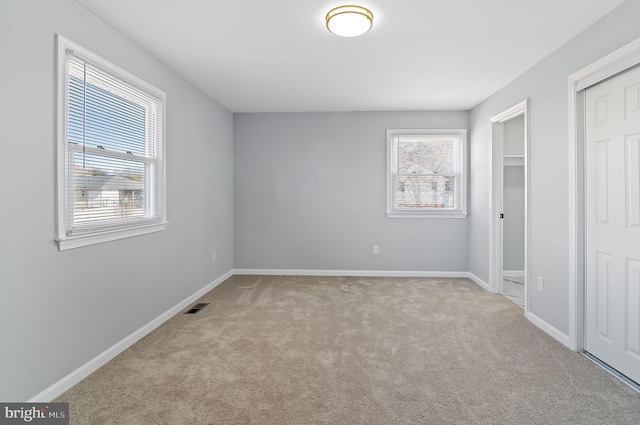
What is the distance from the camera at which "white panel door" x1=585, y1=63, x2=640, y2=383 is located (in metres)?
2.18

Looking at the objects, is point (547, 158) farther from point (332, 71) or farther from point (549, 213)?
point (332, 71)

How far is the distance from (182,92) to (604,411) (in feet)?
14.1

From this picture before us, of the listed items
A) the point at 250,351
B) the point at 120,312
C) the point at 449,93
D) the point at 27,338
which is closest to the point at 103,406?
the point at 27,338

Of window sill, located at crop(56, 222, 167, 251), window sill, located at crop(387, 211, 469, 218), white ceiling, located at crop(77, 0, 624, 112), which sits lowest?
window sill, located at crop(56, 222, 167, 251)

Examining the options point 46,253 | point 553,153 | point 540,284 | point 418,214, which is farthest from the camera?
point 418,214

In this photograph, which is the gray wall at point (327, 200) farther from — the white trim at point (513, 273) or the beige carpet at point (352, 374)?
the beige carpet at point (352, 374)

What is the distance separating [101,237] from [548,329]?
3.78 metres

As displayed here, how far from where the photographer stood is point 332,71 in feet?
11.3

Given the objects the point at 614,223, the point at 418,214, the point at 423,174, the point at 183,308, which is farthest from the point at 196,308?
the point at 614,223

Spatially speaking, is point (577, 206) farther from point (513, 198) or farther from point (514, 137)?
point (514, 137)

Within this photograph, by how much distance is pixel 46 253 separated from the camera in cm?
198

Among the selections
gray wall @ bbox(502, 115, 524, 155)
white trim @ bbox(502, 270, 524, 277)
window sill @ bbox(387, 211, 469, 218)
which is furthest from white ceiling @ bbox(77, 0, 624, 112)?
white trim @ bbox(502, 270, 524, 277)

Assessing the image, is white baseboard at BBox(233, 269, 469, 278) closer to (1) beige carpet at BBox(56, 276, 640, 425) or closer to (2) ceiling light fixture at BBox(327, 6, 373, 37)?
(1) beige carpet at BBox(56, 276, 640, 425)

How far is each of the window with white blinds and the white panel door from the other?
3.64 m
